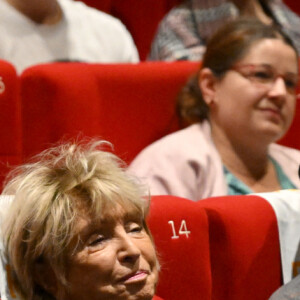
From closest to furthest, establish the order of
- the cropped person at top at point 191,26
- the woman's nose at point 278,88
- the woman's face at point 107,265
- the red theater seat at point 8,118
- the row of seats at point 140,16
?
the woman's face at point 107,265, the red theater seat at point 8,118, the woman's nose at point 278,88, the cropped person at top at point 191,26, the row of seats at point 140,16

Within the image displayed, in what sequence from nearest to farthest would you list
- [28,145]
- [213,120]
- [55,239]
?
[55,239], [28,145], [213,120]

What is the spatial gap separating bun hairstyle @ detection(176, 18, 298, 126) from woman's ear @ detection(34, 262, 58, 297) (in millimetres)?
482

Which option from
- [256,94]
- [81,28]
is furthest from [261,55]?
[81,28]

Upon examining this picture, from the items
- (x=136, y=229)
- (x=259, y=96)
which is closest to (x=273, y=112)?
(x=259, y=96)

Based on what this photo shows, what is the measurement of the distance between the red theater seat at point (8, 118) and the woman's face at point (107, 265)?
0.29m

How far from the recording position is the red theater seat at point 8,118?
0.90 meters

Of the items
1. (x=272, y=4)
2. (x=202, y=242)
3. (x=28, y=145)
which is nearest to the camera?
(x=202, y=242)

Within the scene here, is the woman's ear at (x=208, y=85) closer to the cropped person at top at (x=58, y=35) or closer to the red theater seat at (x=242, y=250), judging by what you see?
the cropped person at top at (x=58, y=35)

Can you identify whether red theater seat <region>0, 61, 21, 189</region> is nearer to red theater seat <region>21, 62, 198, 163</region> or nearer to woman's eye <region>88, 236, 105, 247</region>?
red theater seat <region>21, 62, 198, 163</region>

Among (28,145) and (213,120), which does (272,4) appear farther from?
(28,145)

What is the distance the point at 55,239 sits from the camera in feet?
2.05

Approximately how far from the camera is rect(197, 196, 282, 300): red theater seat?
758 mm

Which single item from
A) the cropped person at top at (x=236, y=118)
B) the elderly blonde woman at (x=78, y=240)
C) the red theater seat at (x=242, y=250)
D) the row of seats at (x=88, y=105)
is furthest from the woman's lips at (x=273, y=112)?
the elderly blonde woman at (x=78, y=240)

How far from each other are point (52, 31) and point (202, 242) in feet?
1.57
